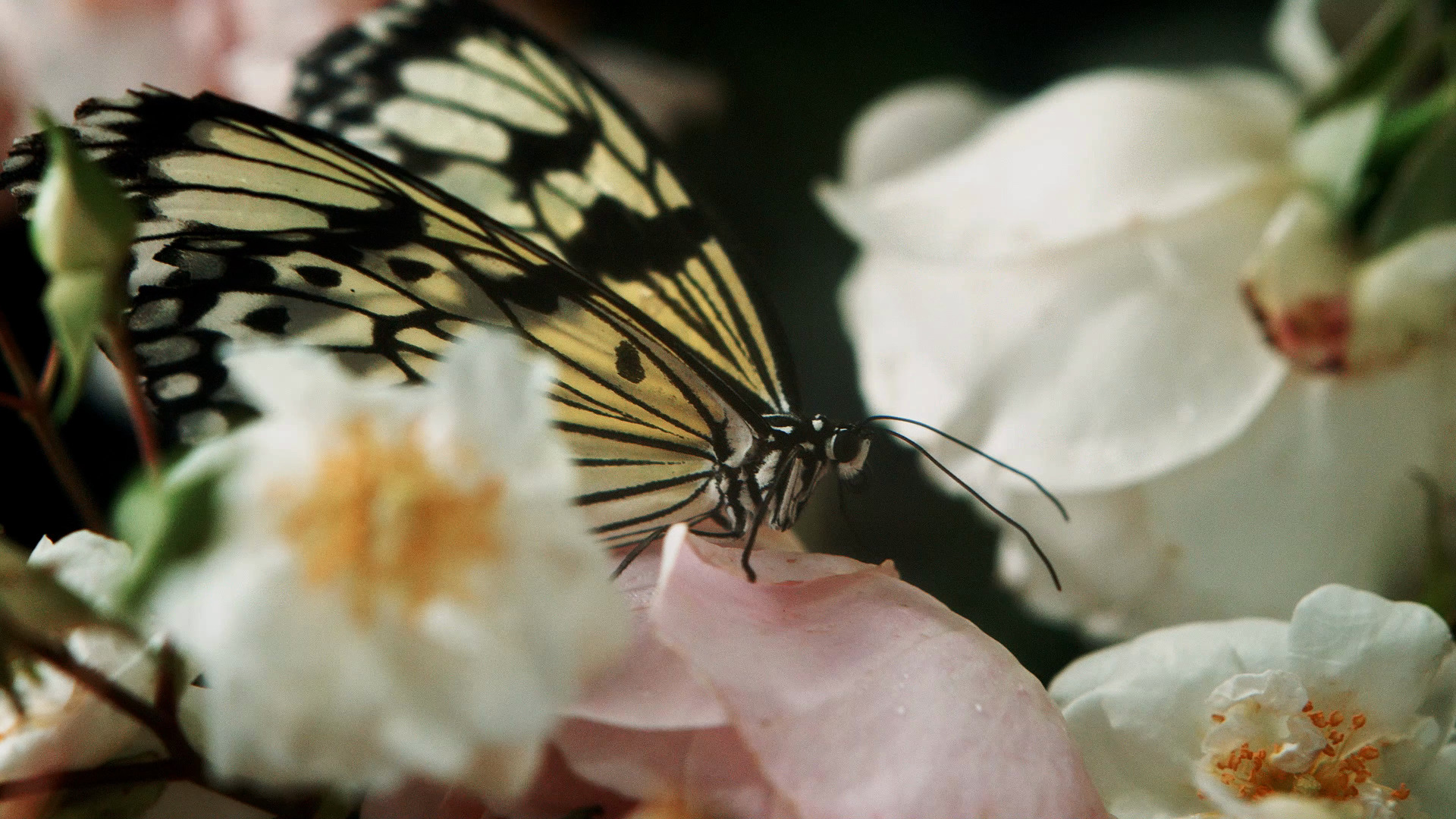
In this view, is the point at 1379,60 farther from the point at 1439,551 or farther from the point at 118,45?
the point at 118,45

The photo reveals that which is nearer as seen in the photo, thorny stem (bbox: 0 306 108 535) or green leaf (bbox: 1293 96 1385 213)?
thorny stem (bbox: 0 306 108 535)

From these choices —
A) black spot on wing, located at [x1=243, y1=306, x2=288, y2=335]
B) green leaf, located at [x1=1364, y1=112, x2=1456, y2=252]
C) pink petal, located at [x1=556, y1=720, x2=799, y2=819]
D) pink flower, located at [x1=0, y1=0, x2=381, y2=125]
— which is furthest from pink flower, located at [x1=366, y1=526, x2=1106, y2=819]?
pink flower, located at [x1=0, y1=0, x2=381, y2=125]

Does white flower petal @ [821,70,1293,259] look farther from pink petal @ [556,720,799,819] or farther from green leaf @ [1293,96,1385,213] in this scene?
pink petal @ [556,720,799,819]

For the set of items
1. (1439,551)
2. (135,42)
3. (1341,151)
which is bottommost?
(1439,551)

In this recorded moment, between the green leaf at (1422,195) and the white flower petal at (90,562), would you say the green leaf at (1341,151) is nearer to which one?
the green leaf at (1422,195)

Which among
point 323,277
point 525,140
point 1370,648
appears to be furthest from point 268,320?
point 1370,648

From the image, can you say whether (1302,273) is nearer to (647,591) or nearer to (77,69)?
(647,591)

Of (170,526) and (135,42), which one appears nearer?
(170,526)
